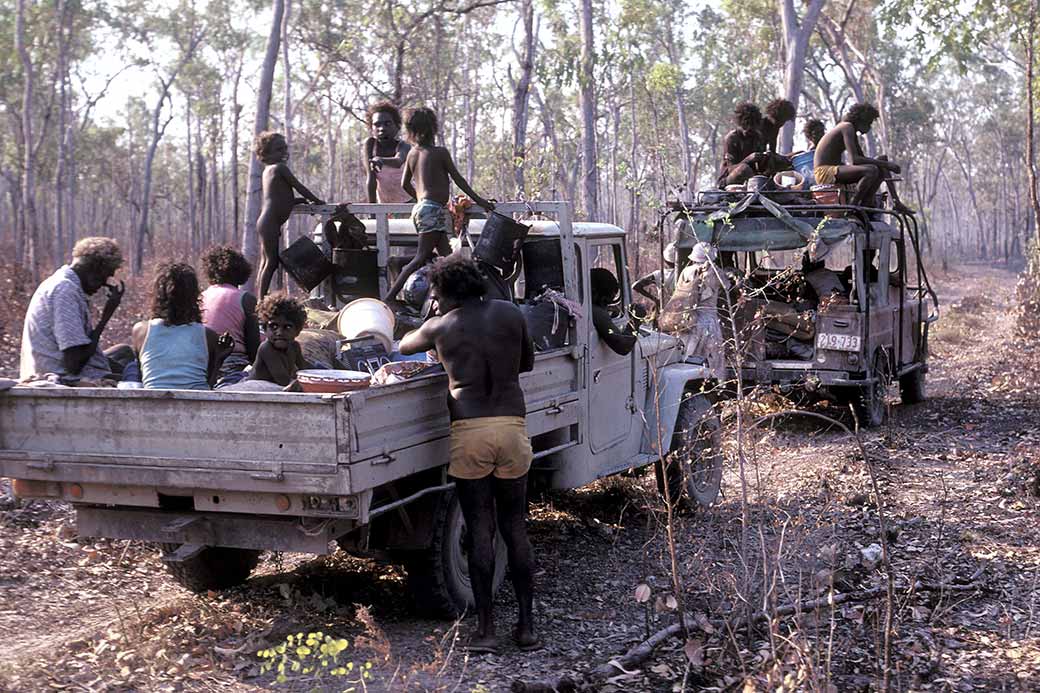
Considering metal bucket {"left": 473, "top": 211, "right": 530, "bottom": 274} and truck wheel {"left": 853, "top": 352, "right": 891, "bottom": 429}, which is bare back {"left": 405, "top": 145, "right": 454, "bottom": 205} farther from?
truck wheel {"left": 853, "top": 352, "right": 891, "bottom": 429}

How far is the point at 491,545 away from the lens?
548 cm

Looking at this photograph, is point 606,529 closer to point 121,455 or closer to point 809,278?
point 121,455

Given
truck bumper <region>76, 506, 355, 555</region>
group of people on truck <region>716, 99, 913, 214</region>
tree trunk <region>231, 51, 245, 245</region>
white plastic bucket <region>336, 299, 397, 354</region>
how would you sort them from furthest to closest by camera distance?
tree trunk <region>231, 51, 245, 245</region>, group of people on truck <region>716, 99, 913, 214</region>, white plastic bucket <region>336, 299, 397, 354</region>, truck bumper <region>76, 506, 355, 555</region>

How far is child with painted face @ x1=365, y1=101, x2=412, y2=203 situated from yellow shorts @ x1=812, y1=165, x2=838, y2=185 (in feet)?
16.6

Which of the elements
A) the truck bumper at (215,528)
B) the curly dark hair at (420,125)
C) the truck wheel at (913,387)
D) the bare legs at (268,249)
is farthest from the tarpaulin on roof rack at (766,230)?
the truck bumper at (215,528)

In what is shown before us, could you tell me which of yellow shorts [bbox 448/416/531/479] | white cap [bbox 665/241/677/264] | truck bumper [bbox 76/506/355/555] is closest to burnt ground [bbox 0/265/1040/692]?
truck bumper [bbox 76/506/355/555]

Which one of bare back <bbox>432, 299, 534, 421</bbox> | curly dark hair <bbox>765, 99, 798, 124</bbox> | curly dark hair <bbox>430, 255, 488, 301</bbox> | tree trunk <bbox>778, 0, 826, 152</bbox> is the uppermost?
Result: tree trunk <bbox>778, 0, 826, 152</bbox>

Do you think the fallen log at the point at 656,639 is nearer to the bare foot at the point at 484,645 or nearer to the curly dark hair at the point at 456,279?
the bare foot at the point at 484,645

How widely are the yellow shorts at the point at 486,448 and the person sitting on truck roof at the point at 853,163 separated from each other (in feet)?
24.2

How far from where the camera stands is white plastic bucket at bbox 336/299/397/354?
21.9 feet

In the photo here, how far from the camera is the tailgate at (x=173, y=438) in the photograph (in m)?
4.86

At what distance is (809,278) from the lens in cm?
1174

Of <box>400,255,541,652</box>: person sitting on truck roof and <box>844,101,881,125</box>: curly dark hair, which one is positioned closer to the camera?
<box>400,255,541,652</box>: person sitting on truck roof

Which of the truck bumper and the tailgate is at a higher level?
the tailgate
